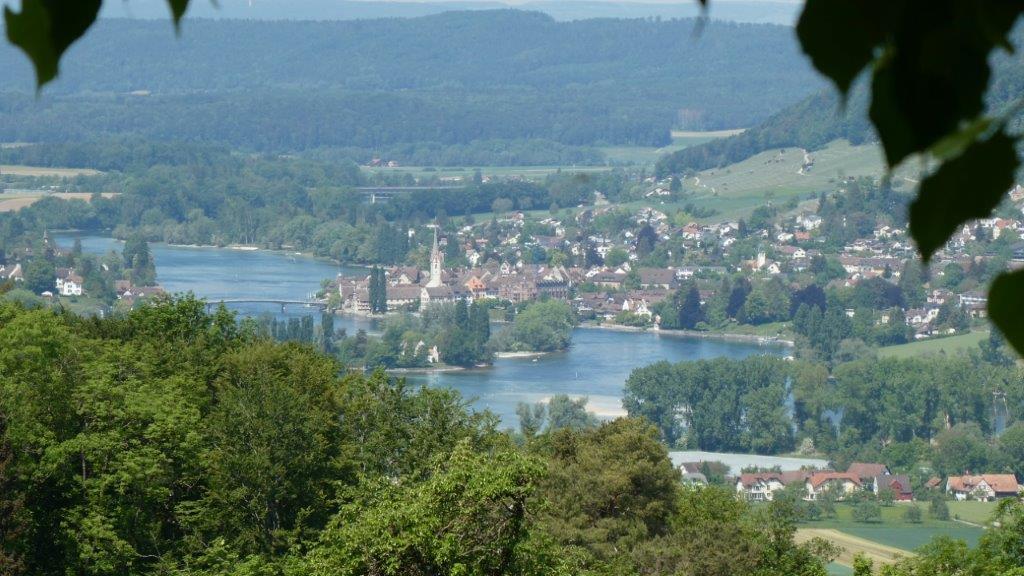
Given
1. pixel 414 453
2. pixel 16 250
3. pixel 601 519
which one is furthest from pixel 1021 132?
pixel 16 250

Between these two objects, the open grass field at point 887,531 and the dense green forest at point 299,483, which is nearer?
the dense green forest at point 299,483

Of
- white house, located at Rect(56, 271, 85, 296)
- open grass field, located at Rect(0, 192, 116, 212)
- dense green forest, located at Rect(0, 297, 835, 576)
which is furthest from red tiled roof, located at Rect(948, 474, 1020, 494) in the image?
open grass field, located at Rect(0, 192, 116, 212)

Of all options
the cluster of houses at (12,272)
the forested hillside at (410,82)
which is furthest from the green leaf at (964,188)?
the forested hillside at (410,82)

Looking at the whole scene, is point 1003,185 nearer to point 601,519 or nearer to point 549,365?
point 601,519

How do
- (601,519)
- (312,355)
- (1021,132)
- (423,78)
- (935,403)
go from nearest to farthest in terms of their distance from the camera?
(1021,132)
(601,519)
(312,355)
(935,403)
(423,78)

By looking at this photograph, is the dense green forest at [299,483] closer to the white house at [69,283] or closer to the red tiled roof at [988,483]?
the red tiled roof at [988,483]

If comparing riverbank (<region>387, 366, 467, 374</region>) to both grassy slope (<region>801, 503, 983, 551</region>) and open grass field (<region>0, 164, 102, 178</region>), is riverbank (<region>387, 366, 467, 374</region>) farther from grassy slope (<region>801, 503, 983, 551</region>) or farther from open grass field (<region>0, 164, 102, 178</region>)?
open grass field (<region>0, 164, 102, 178</region>)
